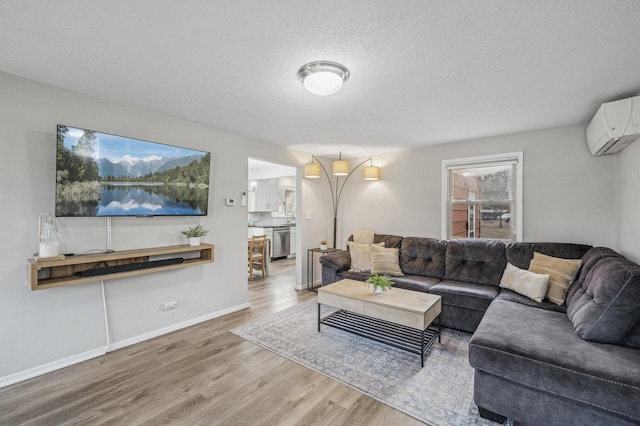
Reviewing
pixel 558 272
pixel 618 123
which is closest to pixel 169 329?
pixel 558 272

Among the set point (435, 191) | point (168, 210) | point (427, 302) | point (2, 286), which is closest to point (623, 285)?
point (427, 302)

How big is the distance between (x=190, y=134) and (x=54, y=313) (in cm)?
213

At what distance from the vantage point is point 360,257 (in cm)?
413

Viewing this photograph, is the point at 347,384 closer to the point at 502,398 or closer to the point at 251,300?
the point at 502,398

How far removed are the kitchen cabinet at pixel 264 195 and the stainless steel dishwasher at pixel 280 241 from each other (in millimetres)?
701

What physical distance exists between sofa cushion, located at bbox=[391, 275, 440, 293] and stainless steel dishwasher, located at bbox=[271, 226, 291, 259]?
416 cm

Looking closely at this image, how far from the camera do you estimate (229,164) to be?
366cm

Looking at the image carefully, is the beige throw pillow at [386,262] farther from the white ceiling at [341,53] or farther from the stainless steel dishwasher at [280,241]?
the stainless steel dishwasher at [280,241]

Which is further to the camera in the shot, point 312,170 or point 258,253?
point 258,253

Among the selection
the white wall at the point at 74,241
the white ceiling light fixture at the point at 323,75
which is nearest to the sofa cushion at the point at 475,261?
the white ceiling light fixture at the point at 323,75

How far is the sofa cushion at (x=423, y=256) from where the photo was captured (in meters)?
3.80

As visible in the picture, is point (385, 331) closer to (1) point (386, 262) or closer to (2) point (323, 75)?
(1) point (386, 262)

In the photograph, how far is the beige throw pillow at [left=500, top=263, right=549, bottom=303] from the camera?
2732 mm

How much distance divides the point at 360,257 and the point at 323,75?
2.74 meters
